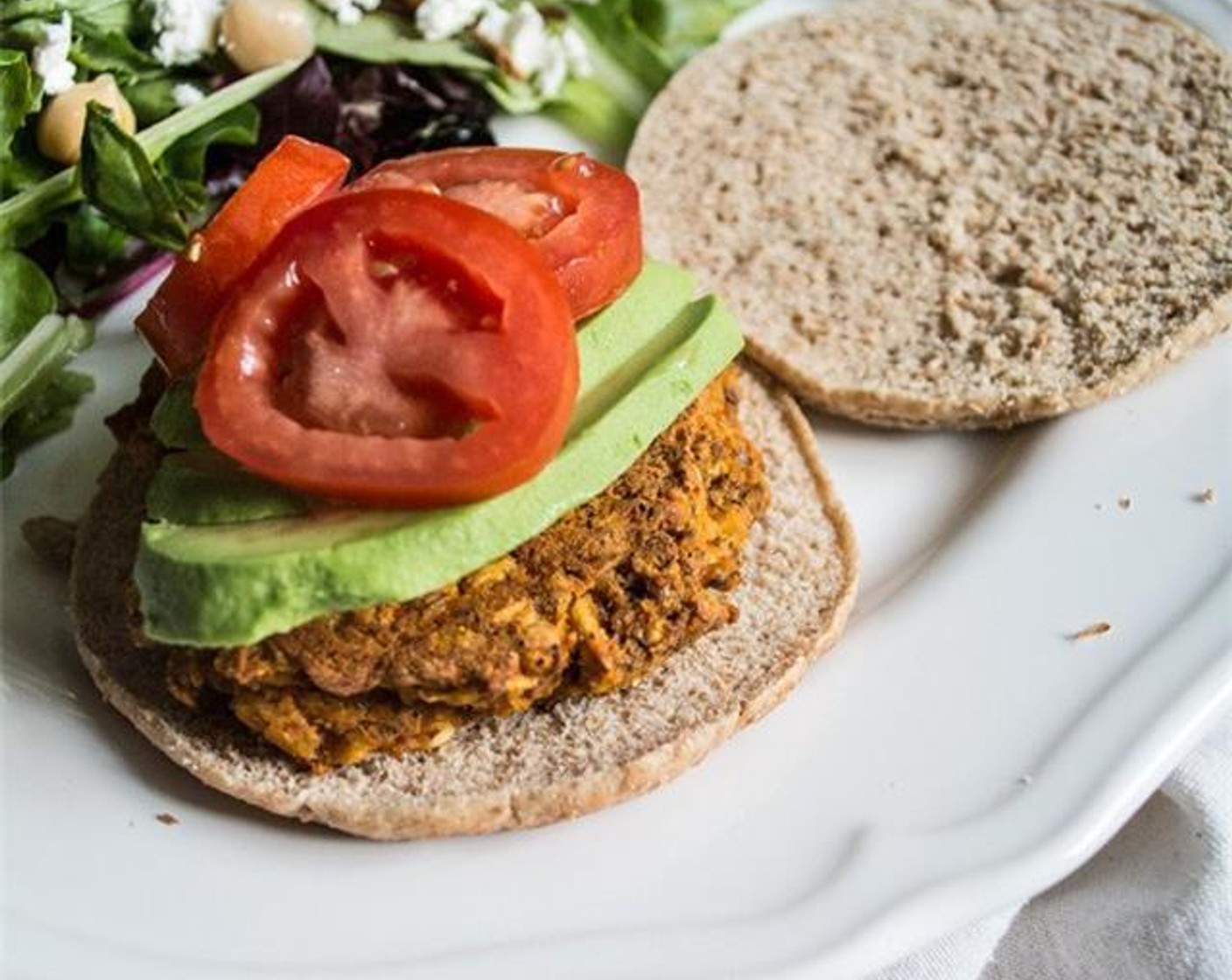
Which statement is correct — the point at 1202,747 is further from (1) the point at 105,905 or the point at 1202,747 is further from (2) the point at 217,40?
(2) the point at 217,40

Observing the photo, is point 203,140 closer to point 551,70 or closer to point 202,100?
point 202,100

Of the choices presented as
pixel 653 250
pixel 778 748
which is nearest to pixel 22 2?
pixel 653 250

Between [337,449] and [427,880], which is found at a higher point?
[337,449]

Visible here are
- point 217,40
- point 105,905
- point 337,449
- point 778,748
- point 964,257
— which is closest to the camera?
point 337,449

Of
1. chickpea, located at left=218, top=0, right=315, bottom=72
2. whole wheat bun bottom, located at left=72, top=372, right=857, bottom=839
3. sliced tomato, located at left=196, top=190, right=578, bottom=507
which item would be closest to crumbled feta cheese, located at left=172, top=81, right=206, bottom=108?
chickpea, located at left=218, top=0, right=315, bottom=72

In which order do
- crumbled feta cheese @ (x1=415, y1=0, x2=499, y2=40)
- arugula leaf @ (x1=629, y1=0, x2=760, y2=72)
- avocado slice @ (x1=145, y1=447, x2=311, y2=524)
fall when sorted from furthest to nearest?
arugula leaf @ (x1=629, y1=0, x2=760, y2=72), crumbled feta cheese @ (x1=415, y1=0, x2=499, y2=40), avocado slice @ (x1=145, y1=447, x2=311, y2=524)

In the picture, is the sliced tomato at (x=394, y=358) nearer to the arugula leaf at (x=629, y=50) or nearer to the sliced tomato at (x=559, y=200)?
the sliced tomato at (x=559, y=200)

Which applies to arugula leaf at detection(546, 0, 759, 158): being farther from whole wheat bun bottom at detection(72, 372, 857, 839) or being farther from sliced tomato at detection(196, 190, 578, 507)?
sliced tomato at detection(196, 190, 578, 507)
